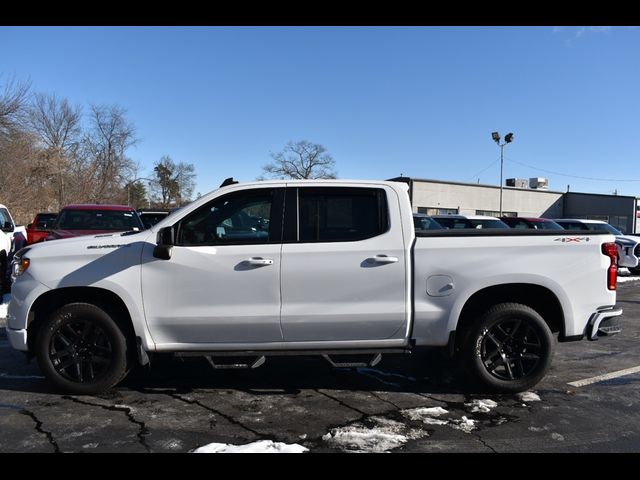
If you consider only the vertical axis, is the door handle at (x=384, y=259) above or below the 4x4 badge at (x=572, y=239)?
below

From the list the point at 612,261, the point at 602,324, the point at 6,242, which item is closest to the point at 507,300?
the point at 602,324

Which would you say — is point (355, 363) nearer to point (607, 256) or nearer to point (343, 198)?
point (343, 198)

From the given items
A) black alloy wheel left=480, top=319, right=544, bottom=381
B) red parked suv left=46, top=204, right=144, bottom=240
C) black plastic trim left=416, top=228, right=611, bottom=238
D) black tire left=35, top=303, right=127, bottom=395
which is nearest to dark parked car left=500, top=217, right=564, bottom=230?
red parked suv left=46, top=204, right=144, bottom=240

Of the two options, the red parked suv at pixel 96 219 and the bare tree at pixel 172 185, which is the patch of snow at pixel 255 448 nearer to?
the red parked suv at pixel 96 219

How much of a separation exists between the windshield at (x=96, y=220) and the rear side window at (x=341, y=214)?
6487 millimetres

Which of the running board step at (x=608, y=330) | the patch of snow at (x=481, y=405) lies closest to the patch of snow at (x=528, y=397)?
the patch of snow at (x=481, y=405)

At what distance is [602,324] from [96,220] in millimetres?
8941

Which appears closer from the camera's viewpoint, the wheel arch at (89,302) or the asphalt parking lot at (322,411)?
the asphalt parking lot at (322,411)

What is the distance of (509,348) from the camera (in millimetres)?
4668

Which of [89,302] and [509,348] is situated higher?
[89,302]

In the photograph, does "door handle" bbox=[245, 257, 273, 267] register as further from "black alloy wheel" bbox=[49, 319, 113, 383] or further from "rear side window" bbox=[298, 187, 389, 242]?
"black alloy wheel" bbox=[49, 319, 113, 383]

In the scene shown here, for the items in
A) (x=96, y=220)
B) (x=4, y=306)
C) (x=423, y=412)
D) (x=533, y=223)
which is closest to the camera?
(x=423, y=412)

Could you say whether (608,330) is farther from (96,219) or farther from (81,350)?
(96,219)

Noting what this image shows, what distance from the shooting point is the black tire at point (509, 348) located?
4.58 meters
